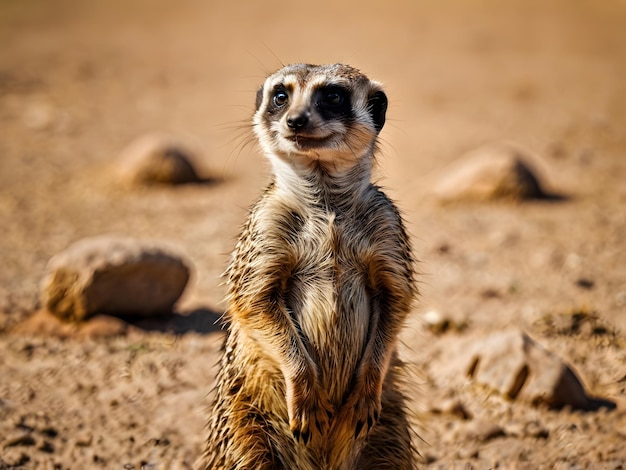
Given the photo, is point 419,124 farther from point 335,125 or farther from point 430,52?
point 335,125

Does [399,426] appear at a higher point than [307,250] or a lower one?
lower

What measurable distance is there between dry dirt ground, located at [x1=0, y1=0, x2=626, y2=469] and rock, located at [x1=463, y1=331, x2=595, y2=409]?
0.09m

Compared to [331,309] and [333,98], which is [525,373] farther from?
[333,98]

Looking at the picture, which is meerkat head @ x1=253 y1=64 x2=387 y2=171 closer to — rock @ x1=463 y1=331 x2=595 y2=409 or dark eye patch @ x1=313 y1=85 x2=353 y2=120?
dark eye patch @ x1=313 y1=85 x2=353 y2=120

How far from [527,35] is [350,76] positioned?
14.0 metres

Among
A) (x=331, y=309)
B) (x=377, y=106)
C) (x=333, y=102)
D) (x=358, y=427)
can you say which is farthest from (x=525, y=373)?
(x=333, y=102)

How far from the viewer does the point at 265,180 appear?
443 centimetres

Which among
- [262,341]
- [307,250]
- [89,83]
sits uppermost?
[307,250]

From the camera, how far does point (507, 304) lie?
619 cm

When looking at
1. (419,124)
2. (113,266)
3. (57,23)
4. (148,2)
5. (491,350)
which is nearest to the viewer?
(491,350)

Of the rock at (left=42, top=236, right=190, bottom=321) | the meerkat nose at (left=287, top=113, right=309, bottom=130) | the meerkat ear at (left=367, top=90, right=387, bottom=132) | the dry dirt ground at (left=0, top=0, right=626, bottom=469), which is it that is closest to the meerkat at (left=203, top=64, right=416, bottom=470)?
the meerkat nose at (left=287, top=113, right=309, bottom=130)

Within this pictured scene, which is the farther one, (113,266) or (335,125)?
(113,266)

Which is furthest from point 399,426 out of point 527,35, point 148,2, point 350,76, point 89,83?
point 148,2

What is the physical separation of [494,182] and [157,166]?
13.0 feet
